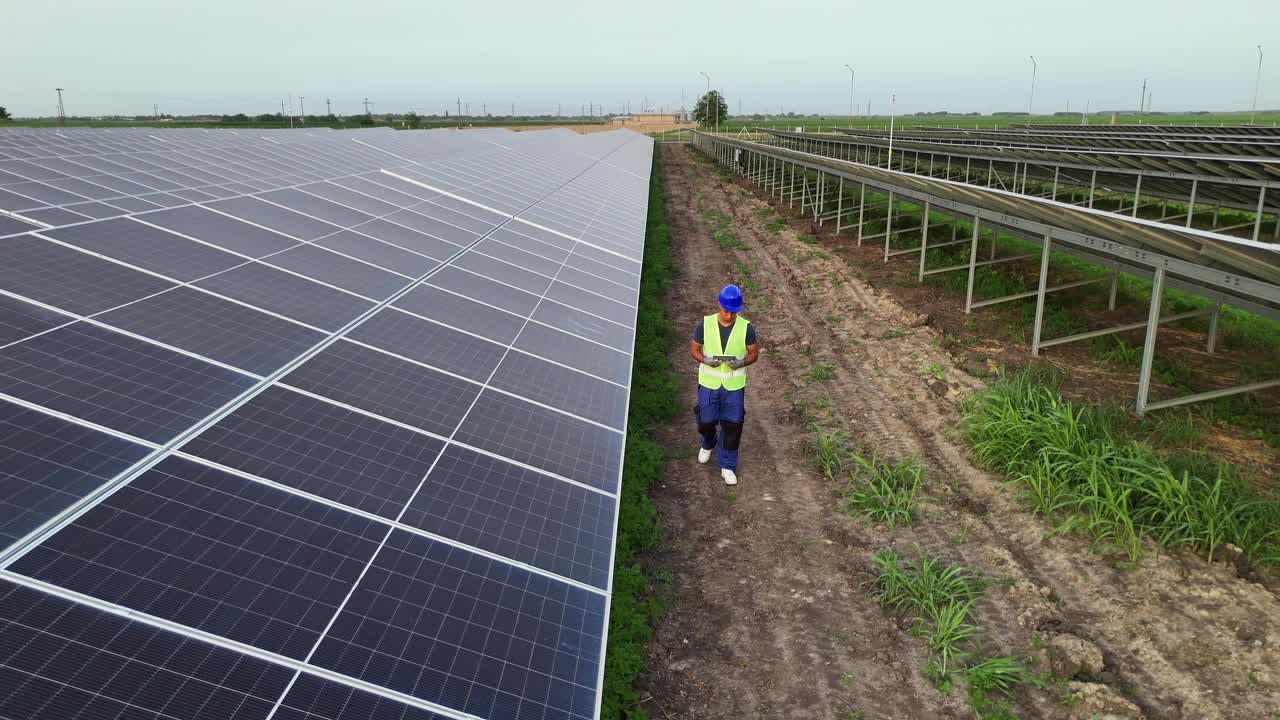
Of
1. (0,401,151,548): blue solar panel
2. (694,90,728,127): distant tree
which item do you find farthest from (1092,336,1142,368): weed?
(694,90,728,127): distant tree

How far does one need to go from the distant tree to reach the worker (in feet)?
357

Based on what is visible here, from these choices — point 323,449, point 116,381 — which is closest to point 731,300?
point 323,449

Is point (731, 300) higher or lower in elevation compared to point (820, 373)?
higher

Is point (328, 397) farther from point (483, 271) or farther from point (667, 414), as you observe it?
point (667, 414)

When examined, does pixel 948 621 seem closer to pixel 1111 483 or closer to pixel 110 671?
pixel 1111 483

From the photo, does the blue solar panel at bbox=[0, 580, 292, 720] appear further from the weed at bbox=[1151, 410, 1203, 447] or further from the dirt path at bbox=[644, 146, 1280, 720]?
the weed at bbox=[1151, 410, 1203, 447]

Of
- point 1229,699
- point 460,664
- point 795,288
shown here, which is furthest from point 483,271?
point 795,288

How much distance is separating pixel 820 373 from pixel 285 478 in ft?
35.0

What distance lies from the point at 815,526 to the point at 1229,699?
3.92 metres

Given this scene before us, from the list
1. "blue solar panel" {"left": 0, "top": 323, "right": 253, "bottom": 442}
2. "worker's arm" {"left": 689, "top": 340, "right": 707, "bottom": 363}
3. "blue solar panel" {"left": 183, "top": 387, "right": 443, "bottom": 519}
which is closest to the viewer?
"blue solar panel" {"left": 0, "top": 323, "right": 253, "bottom": 442}

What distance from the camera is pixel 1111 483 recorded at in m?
8.92

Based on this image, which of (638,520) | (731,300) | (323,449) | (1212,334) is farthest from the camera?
(1212,334)

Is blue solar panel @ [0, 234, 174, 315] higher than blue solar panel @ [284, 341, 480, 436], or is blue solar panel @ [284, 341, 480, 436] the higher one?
blue solar panel @ [0, 234, 174, 315]

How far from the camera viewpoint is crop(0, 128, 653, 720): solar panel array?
3.57 metres
